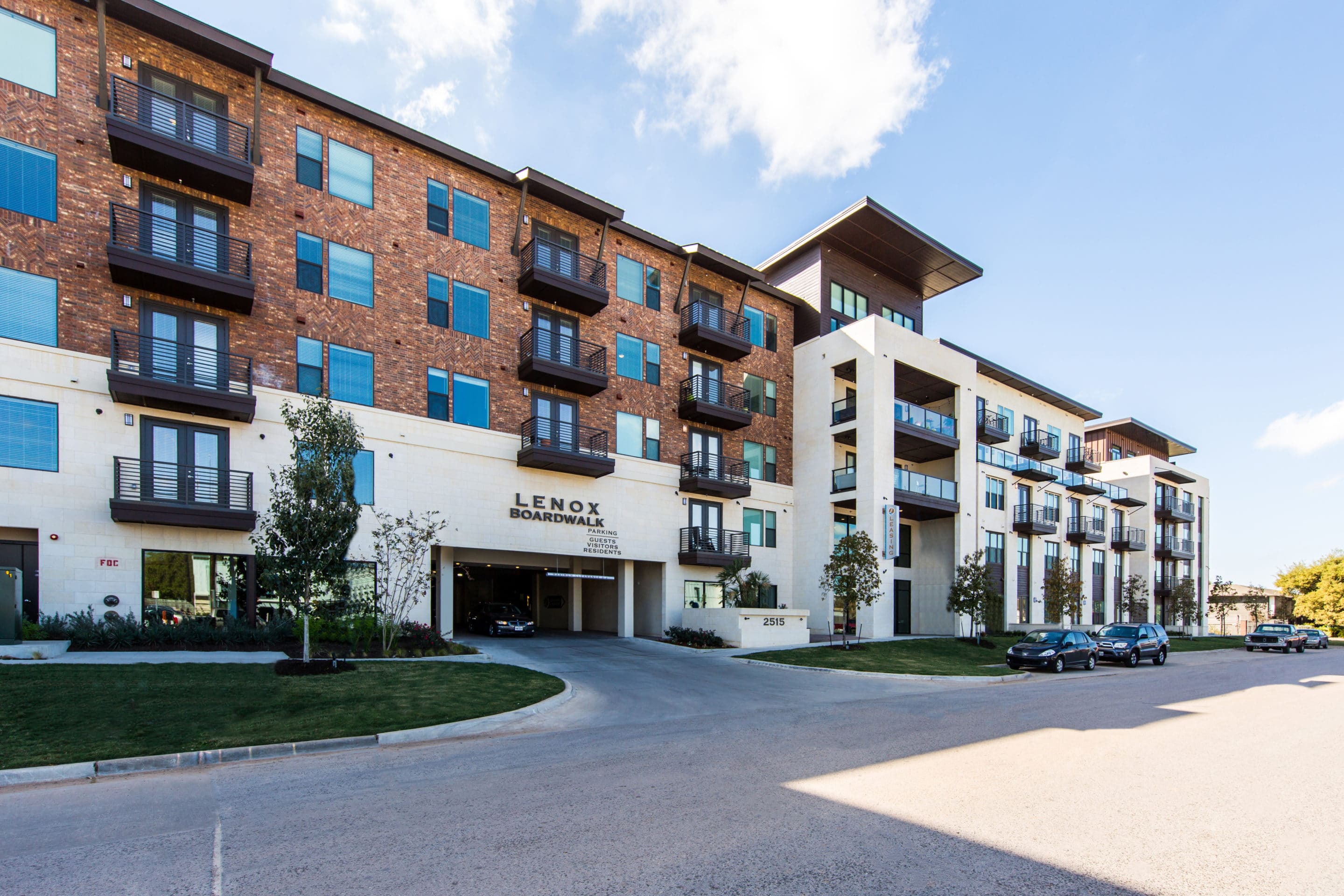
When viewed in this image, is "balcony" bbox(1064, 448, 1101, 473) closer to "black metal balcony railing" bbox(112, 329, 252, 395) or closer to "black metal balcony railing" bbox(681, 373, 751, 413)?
"black metal balcony railing" bbox(681, 373, 751, 413)

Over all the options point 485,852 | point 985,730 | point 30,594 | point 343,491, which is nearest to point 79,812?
point 485,852

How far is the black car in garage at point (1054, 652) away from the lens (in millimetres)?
24609

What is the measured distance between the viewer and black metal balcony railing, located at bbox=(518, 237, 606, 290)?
26.7 metres

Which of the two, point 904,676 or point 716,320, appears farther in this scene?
point 716,320

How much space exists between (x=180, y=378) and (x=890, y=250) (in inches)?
1239

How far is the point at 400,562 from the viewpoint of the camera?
2284cm

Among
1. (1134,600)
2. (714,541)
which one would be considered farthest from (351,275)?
(1134,600)

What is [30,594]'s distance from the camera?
17547mm

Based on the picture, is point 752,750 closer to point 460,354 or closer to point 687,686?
point 687,686

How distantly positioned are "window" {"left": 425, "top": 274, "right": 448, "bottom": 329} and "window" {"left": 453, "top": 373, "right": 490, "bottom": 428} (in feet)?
6.25

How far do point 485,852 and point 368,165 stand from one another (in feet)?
77.1

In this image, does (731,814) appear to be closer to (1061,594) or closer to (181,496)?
(181,496)

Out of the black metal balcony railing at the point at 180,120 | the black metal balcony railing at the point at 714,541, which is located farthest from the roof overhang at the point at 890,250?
the black metal balcony railing at the point at 180,120

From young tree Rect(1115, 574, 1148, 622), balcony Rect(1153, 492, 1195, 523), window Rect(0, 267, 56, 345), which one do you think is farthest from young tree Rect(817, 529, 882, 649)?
balcony Rect(1153, 492, 1195, 523)
